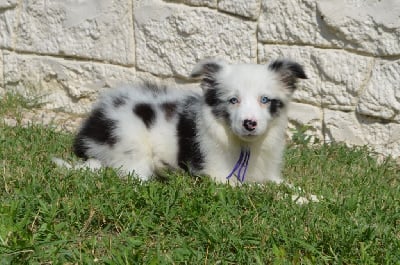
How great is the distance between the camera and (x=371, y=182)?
17.3ft

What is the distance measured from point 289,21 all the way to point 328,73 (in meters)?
0.60

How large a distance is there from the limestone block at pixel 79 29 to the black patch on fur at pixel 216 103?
2.05 m

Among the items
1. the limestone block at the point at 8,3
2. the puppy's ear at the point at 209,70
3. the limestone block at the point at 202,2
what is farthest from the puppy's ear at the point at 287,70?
the limestone block at the point at 8,3

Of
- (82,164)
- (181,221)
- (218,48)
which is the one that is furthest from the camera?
(218,48)

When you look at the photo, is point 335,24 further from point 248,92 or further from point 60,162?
point 60,162

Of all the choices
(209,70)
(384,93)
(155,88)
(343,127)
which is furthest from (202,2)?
(384,93)

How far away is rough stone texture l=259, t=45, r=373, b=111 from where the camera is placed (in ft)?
20.1

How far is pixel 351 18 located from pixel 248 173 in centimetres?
187

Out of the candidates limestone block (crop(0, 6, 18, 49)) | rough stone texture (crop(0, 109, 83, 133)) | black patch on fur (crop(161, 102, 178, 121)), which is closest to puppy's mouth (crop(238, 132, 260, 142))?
black patch on fur (crop(161, 102, 178, 121))

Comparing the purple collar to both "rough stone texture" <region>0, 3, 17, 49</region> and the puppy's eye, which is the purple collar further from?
"rough stone texture" <region>0, 3, 17, 49</region>

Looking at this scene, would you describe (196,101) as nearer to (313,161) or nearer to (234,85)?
(234,85)

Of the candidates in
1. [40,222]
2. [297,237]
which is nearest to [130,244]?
[40,222]

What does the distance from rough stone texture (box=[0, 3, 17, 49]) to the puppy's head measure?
3.08m

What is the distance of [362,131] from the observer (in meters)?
6.23
